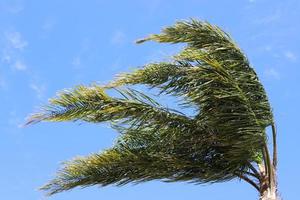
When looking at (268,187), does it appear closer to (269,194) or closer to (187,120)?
(269,194)

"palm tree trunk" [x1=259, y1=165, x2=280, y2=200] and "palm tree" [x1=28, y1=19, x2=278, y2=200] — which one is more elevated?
"palm tree" [x1=28, y1=19, x2=278, y2=200]

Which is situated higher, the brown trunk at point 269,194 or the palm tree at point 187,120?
the palm tree at point 187,120

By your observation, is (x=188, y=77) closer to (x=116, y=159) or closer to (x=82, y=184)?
(x=116, y=159)

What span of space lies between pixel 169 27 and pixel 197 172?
9.30 ft

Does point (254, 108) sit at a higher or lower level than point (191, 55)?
lower

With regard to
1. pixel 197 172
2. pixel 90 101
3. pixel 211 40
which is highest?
pixel 211 40

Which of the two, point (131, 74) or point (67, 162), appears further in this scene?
point (67, 162)

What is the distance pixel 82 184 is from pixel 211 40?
3.83 metres

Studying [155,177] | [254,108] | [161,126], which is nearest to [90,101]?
[161,126]

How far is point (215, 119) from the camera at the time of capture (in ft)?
34.8

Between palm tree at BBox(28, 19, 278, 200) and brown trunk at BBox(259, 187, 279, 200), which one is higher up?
palm tree at BBox(28, 19, 278, 200)

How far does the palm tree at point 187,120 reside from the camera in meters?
10.5

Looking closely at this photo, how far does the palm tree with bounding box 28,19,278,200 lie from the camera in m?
10.5

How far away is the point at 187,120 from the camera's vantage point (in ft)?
35.9
